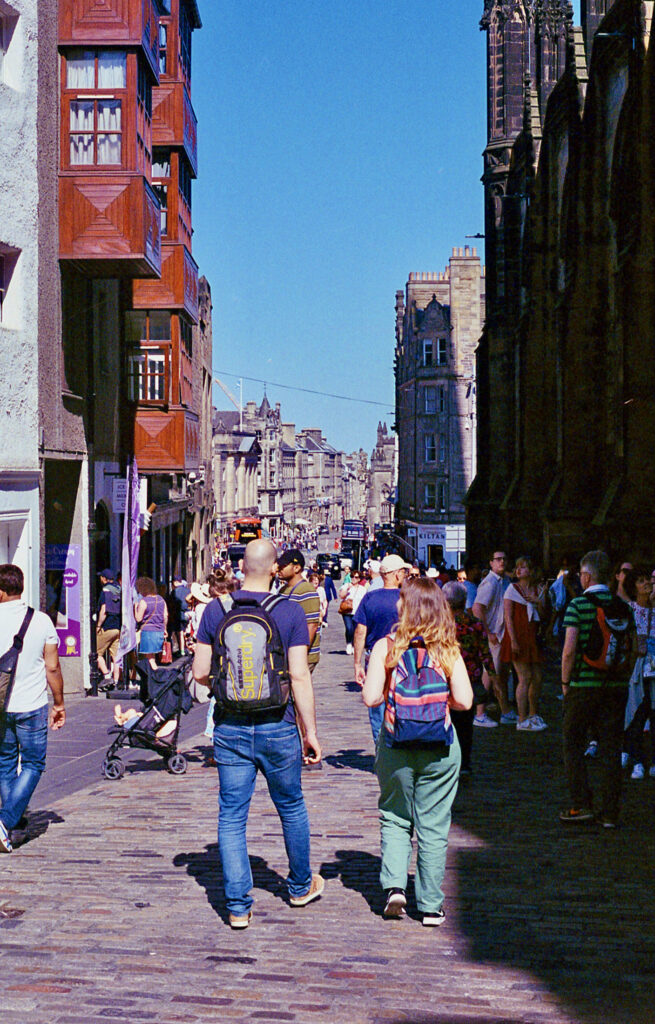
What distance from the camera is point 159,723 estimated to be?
11.1 m

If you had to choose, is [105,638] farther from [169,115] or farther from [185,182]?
[185,182]

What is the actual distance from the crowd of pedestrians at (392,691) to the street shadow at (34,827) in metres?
0.11

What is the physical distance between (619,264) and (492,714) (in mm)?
10958

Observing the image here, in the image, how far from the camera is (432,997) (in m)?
5.38

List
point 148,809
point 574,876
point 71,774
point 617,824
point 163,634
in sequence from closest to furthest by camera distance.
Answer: point 574,876 → point 617,824 → point 148,809 → point 71,774 → point 163,634

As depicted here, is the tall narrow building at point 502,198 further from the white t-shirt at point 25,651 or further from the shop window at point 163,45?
the white t-shirt at point 25,651

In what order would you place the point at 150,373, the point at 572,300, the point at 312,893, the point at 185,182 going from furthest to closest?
the point at 572,300 < the point at 185,182 < the point at 150,373 < the point at 312,893

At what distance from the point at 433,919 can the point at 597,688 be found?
2.70 meters

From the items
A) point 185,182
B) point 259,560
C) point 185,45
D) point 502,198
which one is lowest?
point 259,560

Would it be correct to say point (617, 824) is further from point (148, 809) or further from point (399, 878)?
point (148, 809)

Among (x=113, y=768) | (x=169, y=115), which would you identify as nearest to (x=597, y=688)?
(x=113, y=768)

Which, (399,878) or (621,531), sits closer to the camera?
(399,878)

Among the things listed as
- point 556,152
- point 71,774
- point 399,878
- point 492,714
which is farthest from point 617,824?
point 556,152

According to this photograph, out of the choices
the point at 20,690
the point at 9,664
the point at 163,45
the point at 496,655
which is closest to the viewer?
the point at 9,664
